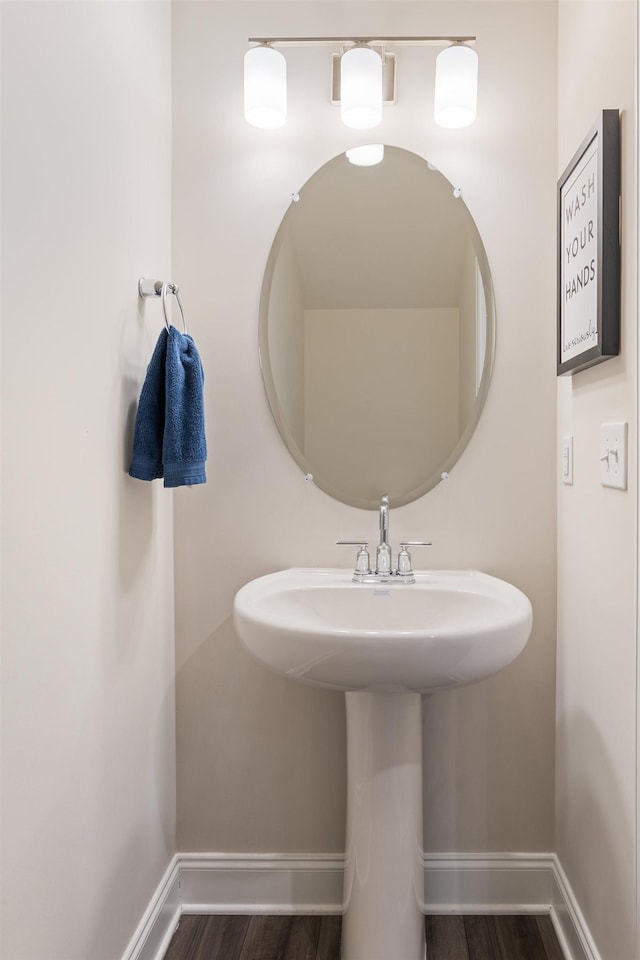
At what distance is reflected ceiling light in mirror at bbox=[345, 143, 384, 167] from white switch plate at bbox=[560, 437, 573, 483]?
0.81m

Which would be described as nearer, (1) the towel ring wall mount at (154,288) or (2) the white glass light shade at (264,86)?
(1) the towel ring wall mount at (154,288)

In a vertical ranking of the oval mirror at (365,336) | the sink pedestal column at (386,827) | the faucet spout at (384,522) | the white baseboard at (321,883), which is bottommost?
the white baseboard at (321,883)

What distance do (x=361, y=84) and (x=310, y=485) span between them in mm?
927

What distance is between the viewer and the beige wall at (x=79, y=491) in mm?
859

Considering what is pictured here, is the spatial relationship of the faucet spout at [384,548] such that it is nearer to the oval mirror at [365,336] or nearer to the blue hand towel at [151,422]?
the oval mirror at [365,336]

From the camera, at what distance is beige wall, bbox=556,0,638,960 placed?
1.08 metres

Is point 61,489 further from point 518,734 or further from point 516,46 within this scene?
point 516,46

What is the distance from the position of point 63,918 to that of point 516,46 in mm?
1991

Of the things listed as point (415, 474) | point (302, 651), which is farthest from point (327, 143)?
point (302, 651)

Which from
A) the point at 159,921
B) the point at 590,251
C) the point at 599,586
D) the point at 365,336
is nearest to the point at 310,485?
the point at 365,336

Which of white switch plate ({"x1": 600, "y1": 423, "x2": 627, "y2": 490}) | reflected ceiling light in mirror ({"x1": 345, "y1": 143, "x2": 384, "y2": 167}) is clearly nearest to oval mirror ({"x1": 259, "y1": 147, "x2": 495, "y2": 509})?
reflected ceiling light in mirror ({"x1": 345, "y1": 143, "x2": 384, "y2": 167})

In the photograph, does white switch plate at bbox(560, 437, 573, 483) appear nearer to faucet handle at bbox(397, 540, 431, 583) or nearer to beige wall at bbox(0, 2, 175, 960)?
faucet handle at bbox(397, 540, 431, 583)

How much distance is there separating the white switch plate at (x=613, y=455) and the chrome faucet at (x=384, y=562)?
42cm

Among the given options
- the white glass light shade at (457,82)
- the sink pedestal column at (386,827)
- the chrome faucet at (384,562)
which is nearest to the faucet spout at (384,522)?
the chrome faucet at (384,562)
